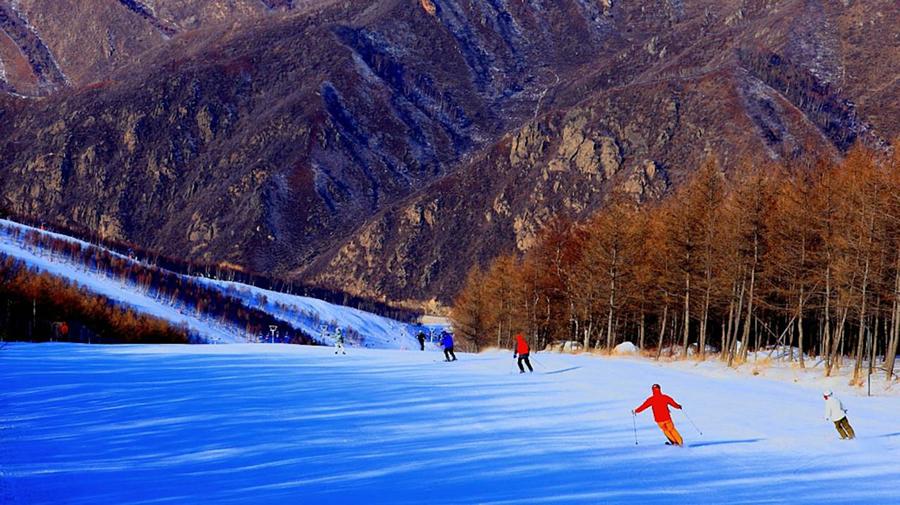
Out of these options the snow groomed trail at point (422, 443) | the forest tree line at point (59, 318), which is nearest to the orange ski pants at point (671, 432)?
the snow groomed trail at point (422, 443)

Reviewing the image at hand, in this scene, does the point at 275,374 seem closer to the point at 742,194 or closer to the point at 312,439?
the point at 312,439

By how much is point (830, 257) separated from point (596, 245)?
22.0 m

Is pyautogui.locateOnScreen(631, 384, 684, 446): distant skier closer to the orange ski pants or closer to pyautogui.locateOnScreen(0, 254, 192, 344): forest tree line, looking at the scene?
the orange ski pants

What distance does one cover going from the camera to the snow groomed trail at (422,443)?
15.8 metres

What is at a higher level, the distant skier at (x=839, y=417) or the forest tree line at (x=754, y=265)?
the forest tree line at (x=754, y=265)

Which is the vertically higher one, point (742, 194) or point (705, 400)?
point (742, 194)

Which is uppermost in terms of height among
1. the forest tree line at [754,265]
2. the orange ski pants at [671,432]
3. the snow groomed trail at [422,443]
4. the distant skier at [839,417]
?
the forest tree line at [754,265]

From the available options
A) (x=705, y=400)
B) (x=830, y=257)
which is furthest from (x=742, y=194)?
(x=705, y=400)

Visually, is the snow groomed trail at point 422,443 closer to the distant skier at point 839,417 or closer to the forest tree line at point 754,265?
the distant skier at point 839,417

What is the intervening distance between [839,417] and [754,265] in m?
32.2

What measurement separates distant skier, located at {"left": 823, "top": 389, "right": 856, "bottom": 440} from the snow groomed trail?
564 millimetres

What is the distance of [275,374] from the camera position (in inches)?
1583

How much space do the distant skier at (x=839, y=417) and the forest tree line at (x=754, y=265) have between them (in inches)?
788

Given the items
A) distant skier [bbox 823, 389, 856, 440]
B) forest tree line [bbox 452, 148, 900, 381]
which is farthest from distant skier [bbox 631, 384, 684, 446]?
forest tree line [bbox 452, 148, 900, 381]
